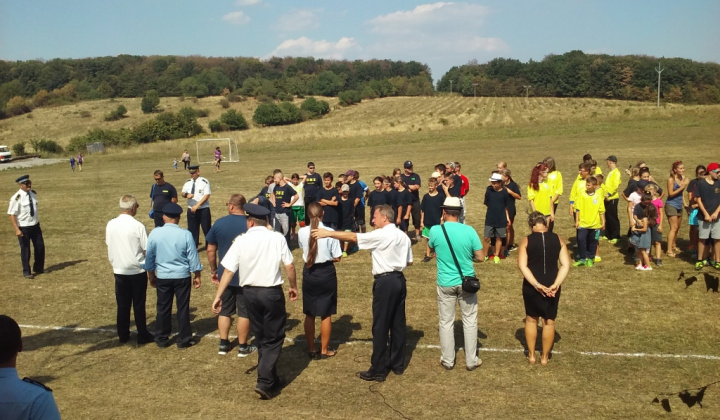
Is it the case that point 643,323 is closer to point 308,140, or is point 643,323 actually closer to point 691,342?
point 691,342

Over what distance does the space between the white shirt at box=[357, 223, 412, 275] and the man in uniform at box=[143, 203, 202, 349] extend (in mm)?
2536

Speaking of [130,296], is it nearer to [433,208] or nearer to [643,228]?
[433,208]

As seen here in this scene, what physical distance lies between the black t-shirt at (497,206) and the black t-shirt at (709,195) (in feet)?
11.5

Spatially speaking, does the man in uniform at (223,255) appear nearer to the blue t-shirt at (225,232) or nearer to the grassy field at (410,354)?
the blue t-shirt at (225,232)

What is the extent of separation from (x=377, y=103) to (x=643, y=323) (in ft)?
325

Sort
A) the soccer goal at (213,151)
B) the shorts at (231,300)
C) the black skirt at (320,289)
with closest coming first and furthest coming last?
the black skirt at (320,289) < the shorts at (231,300) < the soccer goal at (213,151)

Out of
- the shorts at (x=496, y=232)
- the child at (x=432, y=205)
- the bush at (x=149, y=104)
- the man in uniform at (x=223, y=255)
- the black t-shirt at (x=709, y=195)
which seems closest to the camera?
the man in uniform at (x=223, y=255)

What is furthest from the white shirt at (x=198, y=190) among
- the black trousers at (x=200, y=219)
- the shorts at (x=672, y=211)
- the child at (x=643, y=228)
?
the shorts at (x=672, y=211)

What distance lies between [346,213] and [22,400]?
9842 millimetres

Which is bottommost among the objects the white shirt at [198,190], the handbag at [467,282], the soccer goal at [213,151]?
the handbag at [467,282]

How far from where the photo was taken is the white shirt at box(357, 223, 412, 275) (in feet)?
21.0

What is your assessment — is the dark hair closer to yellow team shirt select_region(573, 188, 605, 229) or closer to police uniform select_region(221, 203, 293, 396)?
police uniform select_region(221, 203, 293, 396)

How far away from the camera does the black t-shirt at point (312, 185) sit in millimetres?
13539

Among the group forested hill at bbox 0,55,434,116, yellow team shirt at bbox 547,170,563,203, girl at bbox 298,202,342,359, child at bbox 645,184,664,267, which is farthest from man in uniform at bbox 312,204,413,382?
forested hill at bbox 0,55,434,116
